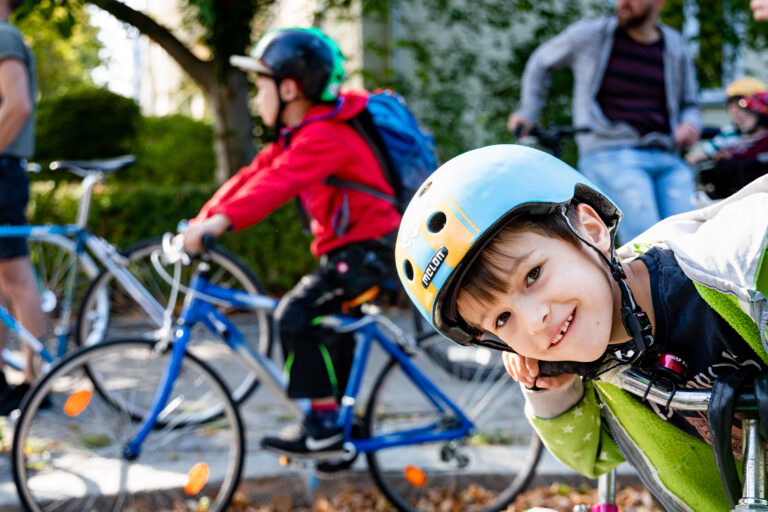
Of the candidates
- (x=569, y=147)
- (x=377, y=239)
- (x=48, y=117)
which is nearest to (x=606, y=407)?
(x=377, y=239)

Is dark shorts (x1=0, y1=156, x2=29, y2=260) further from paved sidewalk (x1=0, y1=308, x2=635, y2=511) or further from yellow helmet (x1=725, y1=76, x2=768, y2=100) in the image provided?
yellow helmet (x1=725, y1=76, x2=768, y2=100)

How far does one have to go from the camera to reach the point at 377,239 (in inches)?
144

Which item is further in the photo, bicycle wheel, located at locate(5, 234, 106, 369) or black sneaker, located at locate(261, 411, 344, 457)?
bicycle wheel, located at locate(5, 234, 106, 369)

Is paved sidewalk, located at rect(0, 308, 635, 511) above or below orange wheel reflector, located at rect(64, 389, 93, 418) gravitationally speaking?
below

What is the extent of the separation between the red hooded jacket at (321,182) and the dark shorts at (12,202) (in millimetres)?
1546

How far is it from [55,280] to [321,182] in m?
2.50

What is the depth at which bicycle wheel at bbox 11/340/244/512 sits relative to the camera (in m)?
3.56

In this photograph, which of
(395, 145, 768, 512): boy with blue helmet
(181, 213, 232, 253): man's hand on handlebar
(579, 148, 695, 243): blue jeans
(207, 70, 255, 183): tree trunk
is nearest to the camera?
(395, 145, 768, 512): boy with blue helmet

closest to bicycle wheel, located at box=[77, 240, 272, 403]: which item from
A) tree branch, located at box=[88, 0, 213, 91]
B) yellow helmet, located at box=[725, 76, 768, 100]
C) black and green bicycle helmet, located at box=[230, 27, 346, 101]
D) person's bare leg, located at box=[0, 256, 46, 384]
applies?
person's bare leg, located at box=[0, 256, 46, 384]

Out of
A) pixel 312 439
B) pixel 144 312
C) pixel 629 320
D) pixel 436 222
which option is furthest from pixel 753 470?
pixel 144 312

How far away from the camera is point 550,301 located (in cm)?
165

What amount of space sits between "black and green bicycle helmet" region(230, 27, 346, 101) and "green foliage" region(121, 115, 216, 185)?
802 centimetres

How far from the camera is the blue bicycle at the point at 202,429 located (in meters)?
3.60

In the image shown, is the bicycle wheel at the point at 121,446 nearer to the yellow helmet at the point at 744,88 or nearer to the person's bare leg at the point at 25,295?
the person's bare leg at the point at 25,295
